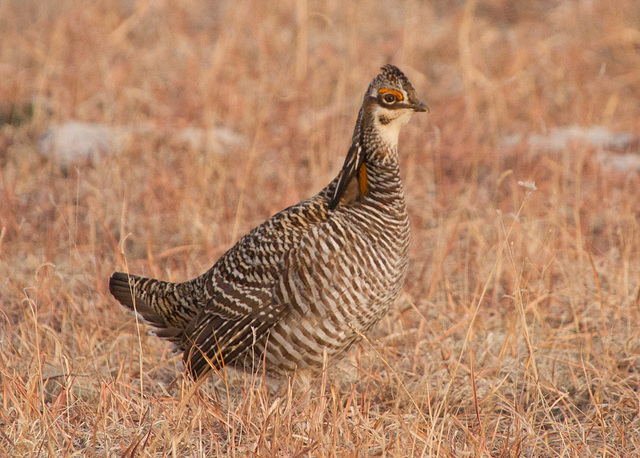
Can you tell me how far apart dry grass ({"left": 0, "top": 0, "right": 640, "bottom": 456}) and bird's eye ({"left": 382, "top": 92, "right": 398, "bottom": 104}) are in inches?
28.8

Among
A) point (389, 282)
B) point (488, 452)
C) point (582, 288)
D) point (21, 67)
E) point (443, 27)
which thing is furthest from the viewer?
point (443, 27)

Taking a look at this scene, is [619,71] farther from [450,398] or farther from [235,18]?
[450,398]

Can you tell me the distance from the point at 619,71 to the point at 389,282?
5792 mm

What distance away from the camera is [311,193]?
5.23 meters

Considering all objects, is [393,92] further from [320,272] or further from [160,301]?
[160,301]

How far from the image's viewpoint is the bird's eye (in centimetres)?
315

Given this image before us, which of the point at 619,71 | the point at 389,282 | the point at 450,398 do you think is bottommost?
the point at 450,398

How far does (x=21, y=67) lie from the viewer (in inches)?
297

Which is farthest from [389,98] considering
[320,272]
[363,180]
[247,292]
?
[247,292]

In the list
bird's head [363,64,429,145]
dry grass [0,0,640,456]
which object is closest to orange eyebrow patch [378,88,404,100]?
bird's head [363,64,429,145]

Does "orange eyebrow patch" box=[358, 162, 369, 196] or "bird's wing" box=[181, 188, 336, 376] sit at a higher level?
"orange eyebrow patch" box=[358, 162, 369, 196]

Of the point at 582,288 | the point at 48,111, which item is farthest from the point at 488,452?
the point at 48,111

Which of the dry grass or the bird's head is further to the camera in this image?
the bird's head

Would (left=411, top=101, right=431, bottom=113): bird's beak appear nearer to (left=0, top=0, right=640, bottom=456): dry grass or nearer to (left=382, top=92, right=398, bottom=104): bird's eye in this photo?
(left=382, top=92, right=398, bottom=104): bird's eye
